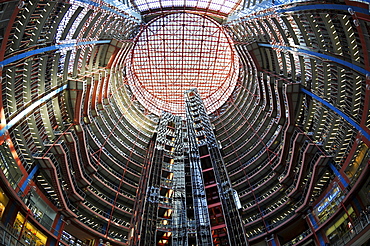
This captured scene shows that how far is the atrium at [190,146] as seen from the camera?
81.6ft

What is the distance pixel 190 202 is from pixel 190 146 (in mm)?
8770

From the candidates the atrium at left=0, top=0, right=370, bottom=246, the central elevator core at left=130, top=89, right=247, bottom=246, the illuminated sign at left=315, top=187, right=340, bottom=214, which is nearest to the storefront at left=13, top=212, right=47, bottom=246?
the atrium at left=0, top=0, right=370, bottom=246

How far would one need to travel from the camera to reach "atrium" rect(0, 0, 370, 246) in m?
24.9

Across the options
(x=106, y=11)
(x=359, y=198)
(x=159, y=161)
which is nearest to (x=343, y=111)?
(x=359, y=198)

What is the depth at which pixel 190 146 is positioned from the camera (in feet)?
126

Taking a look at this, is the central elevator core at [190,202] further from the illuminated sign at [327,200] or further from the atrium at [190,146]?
the illuminated sign at [327,200]

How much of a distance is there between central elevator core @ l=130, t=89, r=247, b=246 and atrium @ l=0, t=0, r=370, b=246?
14cm

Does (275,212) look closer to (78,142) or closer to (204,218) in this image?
(204,218)

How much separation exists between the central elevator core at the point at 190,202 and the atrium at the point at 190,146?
0.14 m

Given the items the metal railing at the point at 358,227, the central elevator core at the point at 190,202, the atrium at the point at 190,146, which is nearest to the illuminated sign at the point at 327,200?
the atrium at the point at 190,146

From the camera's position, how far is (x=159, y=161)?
40.1m

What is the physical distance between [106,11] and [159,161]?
62.1ft

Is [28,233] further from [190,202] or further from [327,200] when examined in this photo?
[327,200]

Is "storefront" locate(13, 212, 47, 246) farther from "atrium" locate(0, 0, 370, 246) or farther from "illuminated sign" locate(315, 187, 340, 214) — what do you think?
"illuminated sign" locate(315, 187, 340, 214)
